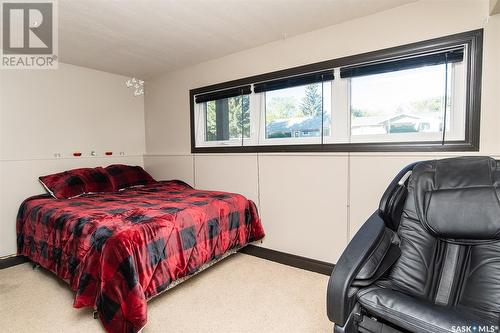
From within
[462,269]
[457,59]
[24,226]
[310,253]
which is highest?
[457,59]

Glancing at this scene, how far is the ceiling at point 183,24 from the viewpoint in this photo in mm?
2131

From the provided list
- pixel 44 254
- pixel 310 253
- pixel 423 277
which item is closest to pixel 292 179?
pixel 310 253

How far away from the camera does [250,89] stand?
3.09 metres

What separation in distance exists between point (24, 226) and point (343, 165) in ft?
10.8

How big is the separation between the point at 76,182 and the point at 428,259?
11.2ft

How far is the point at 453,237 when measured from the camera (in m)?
1.38

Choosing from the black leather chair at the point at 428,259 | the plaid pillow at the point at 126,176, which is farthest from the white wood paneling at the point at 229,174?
the black leather chair at the point at 428,259

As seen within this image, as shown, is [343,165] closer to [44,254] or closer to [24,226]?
[44,254]

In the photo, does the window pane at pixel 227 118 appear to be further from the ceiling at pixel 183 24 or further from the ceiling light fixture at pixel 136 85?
the ceiling light fixture at pixel 136 85

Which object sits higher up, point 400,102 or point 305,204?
point 400,102

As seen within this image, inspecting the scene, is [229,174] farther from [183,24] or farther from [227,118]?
[183,24]

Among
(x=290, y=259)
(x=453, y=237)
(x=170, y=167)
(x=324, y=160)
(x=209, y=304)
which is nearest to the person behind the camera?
(x=453, y=237)

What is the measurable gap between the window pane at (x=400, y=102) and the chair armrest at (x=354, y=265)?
119 cm

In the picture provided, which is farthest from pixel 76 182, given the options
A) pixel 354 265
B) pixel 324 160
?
pixel 354 265
